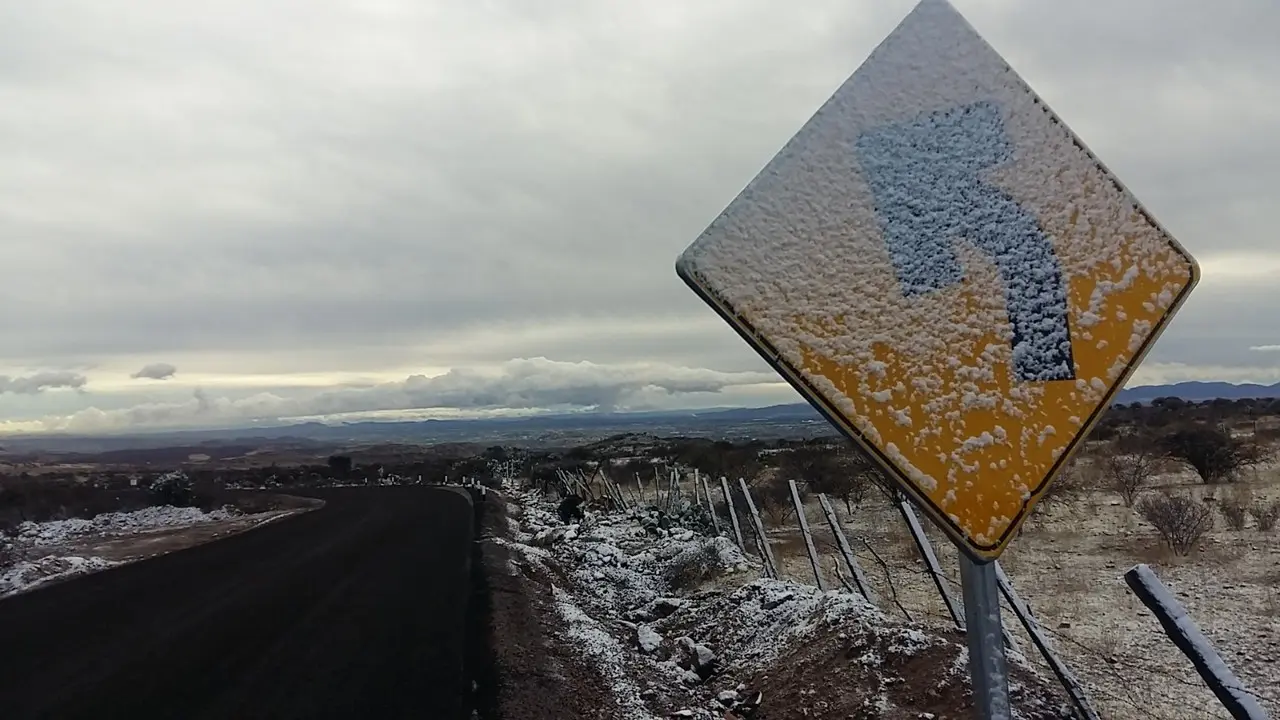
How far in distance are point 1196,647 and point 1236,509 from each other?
41.0ft

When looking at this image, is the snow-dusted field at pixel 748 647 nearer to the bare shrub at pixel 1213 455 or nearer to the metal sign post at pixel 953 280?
the metal sign post at pixel 953 280

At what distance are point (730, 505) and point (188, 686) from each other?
7.41 meters

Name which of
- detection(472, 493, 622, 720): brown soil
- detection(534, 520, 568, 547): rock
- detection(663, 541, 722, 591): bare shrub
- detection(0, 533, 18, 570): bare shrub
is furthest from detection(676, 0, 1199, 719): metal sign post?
detection(0, 533, 18, 570): bare shrub

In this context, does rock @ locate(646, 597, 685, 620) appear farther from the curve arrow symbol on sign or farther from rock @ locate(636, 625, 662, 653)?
the curve arrow symbol on sign

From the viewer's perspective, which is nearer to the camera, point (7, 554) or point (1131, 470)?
point (7, 554)

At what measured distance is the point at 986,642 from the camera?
1.19 meters

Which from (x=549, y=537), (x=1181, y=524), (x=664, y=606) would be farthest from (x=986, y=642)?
(x=549, y=537)

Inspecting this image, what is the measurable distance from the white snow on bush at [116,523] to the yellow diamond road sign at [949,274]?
2606 centimetres

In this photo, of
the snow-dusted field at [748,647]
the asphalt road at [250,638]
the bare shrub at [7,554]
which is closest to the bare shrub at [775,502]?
the snow-dusted field at [748,647]

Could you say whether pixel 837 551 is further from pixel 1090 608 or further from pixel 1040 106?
pixel 1040 106

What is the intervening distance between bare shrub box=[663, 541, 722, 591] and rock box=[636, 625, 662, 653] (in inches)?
83.2

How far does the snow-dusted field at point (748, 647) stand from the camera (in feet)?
18.8

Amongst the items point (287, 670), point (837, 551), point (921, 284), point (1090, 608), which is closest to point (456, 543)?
point (837, 551)

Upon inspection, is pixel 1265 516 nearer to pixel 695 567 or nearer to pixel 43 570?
pixel 695 567
